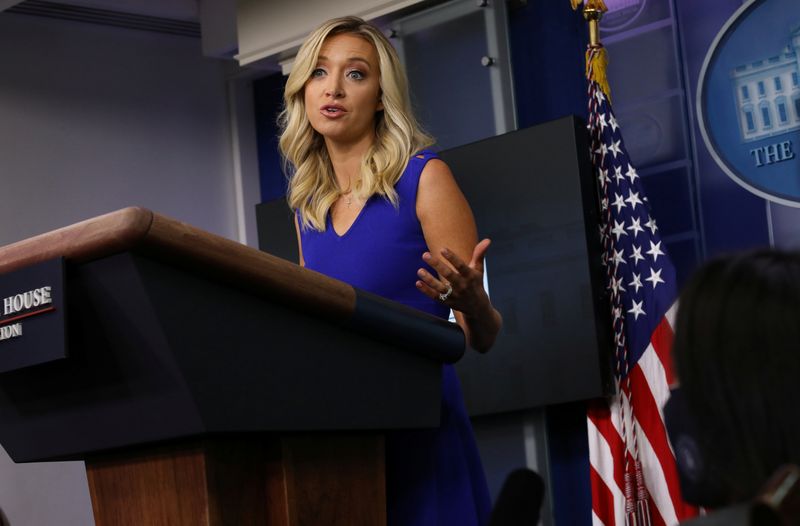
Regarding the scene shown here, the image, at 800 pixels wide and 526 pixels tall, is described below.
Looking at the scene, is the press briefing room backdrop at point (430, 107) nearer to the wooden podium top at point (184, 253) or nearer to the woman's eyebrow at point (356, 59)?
the woman's eyebrow at point (356, 59)

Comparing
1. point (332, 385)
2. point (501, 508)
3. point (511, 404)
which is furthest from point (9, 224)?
point (501, 508)

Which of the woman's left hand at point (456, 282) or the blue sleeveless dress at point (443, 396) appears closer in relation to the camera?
the woman's left hand at point (456, 282)

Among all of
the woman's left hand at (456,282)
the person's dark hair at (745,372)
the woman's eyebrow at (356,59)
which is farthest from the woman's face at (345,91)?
the person's dark hair at (745,372)

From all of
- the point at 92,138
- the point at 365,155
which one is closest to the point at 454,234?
the point at 365,155

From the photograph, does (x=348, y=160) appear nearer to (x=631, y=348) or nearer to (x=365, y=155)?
(x=365, y=155)

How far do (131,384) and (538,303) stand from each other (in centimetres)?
323

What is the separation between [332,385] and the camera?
58.4 inches

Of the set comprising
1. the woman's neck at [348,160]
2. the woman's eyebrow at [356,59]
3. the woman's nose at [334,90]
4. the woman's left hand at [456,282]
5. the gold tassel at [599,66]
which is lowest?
the woman's left hand at [456,282]

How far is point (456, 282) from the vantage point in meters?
1.68

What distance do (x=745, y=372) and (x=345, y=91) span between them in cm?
144

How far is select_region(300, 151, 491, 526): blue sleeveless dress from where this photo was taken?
70.9 inches

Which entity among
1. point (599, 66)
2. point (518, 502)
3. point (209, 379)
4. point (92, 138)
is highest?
point (92, 138)

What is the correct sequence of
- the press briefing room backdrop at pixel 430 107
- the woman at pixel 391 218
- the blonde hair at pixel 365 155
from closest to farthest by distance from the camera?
1. the woman at pixel 391 218
2. the blonde hair at pixel 365 155
3. the press briefing room backdrop at pixel 430 107

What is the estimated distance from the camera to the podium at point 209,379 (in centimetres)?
131
